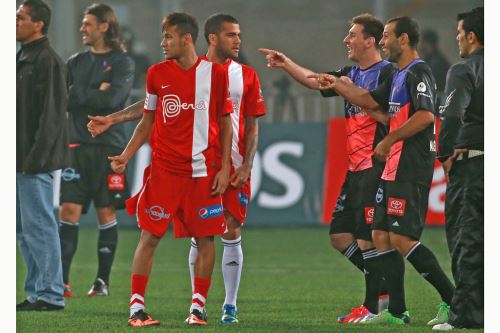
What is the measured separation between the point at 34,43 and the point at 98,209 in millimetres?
2163

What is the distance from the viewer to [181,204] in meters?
7.73

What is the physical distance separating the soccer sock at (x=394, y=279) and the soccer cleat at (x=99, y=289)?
8.99 feet

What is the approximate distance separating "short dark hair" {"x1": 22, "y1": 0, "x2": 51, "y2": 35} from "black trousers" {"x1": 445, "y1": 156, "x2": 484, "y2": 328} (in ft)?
9.80

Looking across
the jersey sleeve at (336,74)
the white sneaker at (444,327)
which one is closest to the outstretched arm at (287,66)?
the jersey sleeve at (336,74)

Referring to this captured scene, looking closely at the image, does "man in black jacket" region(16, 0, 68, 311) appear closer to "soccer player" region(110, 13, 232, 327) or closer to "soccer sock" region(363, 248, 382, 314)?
"soccer player" region(110, 13, 232, 327)

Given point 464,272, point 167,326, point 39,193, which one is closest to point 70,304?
point 39,193

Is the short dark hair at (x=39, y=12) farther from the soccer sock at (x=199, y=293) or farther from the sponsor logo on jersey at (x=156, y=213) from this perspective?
the soccer sock at (x=199, y=293)

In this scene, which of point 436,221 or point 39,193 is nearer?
point 39,193

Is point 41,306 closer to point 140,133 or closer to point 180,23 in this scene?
point 140,133

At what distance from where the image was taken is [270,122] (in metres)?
15.9

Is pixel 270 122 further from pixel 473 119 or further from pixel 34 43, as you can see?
pixel 473 119

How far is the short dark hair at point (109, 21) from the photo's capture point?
398 inches

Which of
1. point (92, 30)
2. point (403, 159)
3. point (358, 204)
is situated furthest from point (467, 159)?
point (92, 30)
